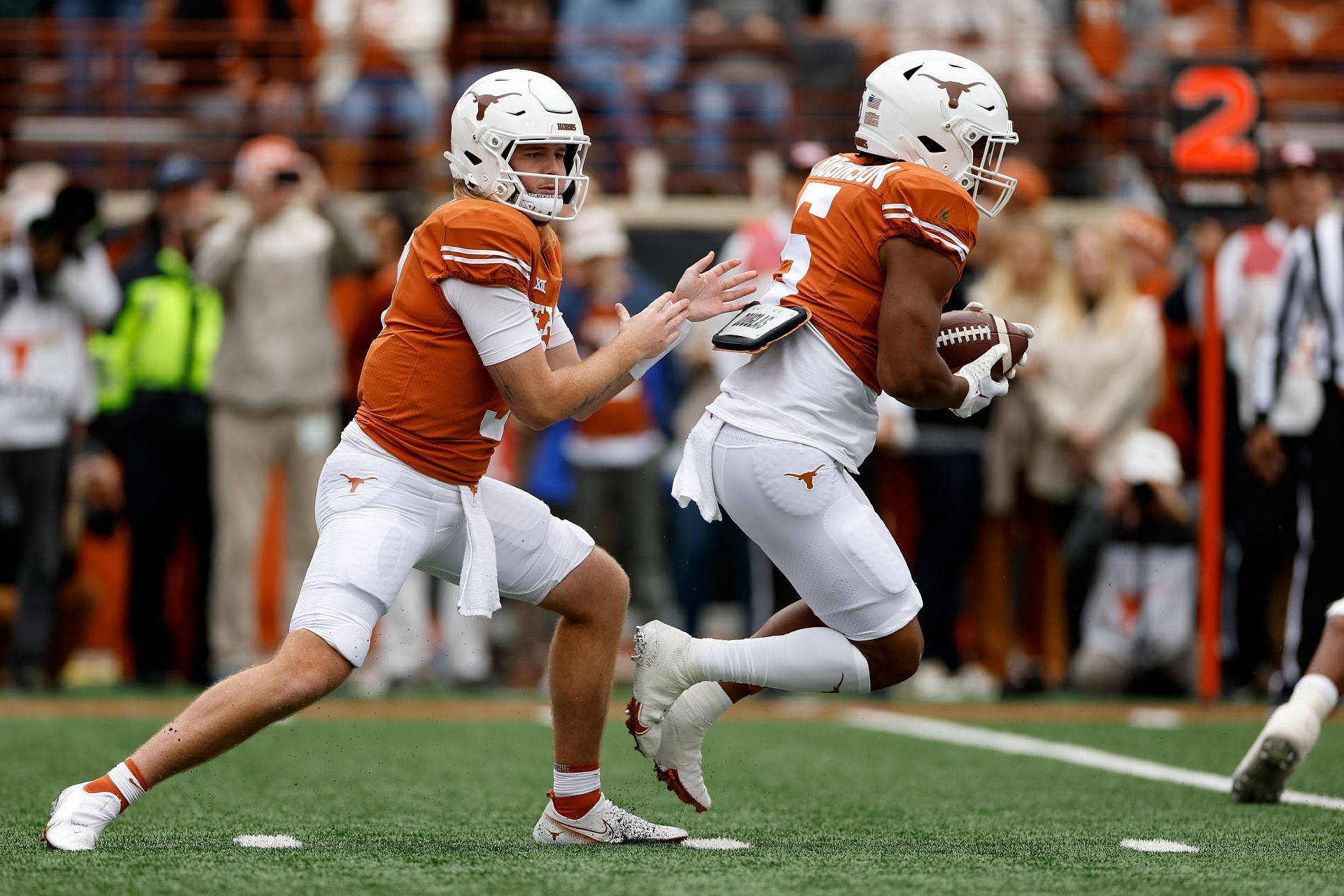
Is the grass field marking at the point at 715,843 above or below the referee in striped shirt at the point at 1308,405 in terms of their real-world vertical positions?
below

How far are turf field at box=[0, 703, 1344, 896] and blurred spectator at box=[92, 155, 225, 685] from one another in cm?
168

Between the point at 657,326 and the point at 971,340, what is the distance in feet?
2.67

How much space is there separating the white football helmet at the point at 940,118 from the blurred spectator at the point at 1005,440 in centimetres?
492

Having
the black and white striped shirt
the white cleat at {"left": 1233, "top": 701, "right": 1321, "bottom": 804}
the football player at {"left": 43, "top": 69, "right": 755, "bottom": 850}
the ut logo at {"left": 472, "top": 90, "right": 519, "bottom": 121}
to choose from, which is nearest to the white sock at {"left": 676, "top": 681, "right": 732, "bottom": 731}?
the football player at {"left": 43, "top": 69, "right": 755, "bottom": 850}

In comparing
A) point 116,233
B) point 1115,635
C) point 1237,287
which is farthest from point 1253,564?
point 116,233

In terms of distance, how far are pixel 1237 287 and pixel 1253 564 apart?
139 centimetres

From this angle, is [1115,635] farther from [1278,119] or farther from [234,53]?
[234,53]

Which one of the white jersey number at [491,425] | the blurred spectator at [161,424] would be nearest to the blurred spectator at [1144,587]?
the blurred spectator at [161,424]

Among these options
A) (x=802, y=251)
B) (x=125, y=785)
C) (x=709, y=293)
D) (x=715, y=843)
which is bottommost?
(x=715, y=843)

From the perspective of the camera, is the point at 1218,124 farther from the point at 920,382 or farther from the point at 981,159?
the point at 920,382

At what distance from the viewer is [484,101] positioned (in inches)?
182

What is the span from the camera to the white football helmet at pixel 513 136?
4.58m

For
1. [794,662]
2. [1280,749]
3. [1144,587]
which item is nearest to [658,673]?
[794,662]

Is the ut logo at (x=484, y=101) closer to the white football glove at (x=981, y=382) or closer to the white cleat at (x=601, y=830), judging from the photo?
the white football glove at (x=981, y=382)
